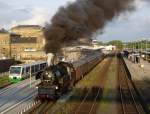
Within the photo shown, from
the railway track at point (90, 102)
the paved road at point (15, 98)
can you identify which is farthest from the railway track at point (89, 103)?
the paved road at point (15, 98)

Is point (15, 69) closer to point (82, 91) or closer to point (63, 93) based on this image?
point (82, 91)

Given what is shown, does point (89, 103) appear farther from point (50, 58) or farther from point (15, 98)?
point (15, 98)

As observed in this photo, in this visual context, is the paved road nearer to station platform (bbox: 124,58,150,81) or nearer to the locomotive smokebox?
the locomotive smokebox

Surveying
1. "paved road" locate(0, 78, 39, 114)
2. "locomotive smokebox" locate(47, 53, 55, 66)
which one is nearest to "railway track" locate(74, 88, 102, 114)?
"locomotive smokebox" locate(47, 53, 55, 66)

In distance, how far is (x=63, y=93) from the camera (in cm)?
2942

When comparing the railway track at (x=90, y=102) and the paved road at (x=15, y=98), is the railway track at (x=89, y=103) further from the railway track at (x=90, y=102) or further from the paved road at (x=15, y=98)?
the paved road at (x=15, y=98)

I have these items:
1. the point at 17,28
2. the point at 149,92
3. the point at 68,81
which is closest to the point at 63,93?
the point at 68,81

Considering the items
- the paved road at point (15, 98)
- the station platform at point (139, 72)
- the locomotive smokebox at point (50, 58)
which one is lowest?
the paved road at point (15, 98)

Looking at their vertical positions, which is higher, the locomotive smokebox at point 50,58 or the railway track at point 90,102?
the locomotive smokebox at point 50,58

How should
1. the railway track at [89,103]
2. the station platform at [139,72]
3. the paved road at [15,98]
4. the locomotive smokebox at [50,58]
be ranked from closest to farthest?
the railway track at [89,103] → the paved road at [15,98] → the locomotive smokebox at [50,58] → the station platform at [139,72]

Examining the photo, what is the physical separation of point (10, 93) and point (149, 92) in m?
13.1

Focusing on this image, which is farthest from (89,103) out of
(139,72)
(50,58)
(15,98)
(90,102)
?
(139,72)

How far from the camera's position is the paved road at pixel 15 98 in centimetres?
2482

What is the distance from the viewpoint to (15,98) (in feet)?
101
